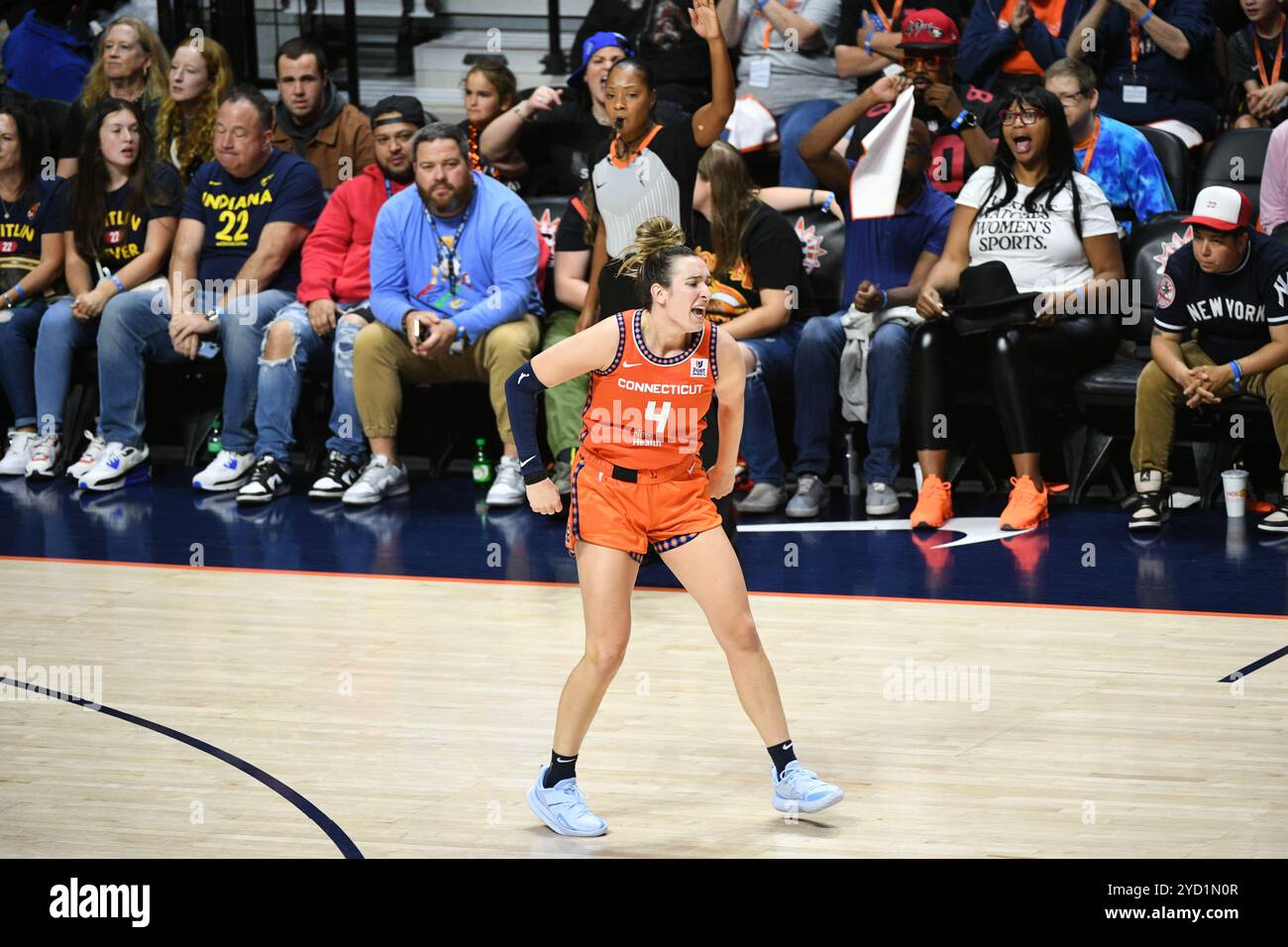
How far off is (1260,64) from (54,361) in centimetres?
611

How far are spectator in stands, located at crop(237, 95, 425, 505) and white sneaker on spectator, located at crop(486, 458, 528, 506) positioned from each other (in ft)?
2.58

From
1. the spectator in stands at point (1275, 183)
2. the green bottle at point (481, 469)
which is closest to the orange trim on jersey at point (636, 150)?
the green bottle at point (481, 469)

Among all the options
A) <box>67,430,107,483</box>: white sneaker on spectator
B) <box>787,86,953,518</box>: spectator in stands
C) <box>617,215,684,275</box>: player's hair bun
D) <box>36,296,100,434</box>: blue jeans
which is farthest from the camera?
<box>36,296,100,434</box>: blue jeans

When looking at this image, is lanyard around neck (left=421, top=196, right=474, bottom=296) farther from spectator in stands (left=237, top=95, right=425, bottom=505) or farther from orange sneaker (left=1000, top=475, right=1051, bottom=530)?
orange sneaker (left=1000, top=475, right=1051, bottom=530)

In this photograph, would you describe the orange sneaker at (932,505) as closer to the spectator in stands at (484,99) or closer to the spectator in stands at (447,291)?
the spectator in stands at (447,291)

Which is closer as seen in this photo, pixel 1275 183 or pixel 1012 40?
pixel 1275 183

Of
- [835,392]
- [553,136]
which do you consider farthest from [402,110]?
[835,392]

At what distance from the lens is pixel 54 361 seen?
8930 mm

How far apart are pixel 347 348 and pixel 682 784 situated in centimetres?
411

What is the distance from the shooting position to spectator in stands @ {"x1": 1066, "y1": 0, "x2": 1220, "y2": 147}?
8.55 meters

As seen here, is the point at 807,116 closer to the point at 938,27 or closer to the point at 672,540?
the point at 938,27

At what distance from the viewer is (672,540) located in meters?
4.51

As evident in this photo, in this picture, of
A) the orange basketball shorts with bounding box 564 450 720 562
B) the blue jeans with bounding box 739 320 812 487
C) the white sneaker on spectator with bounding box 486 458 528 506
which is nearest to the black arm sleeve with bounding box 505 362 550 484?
the orange basketball shorts with bounding box 564 450 720 562
